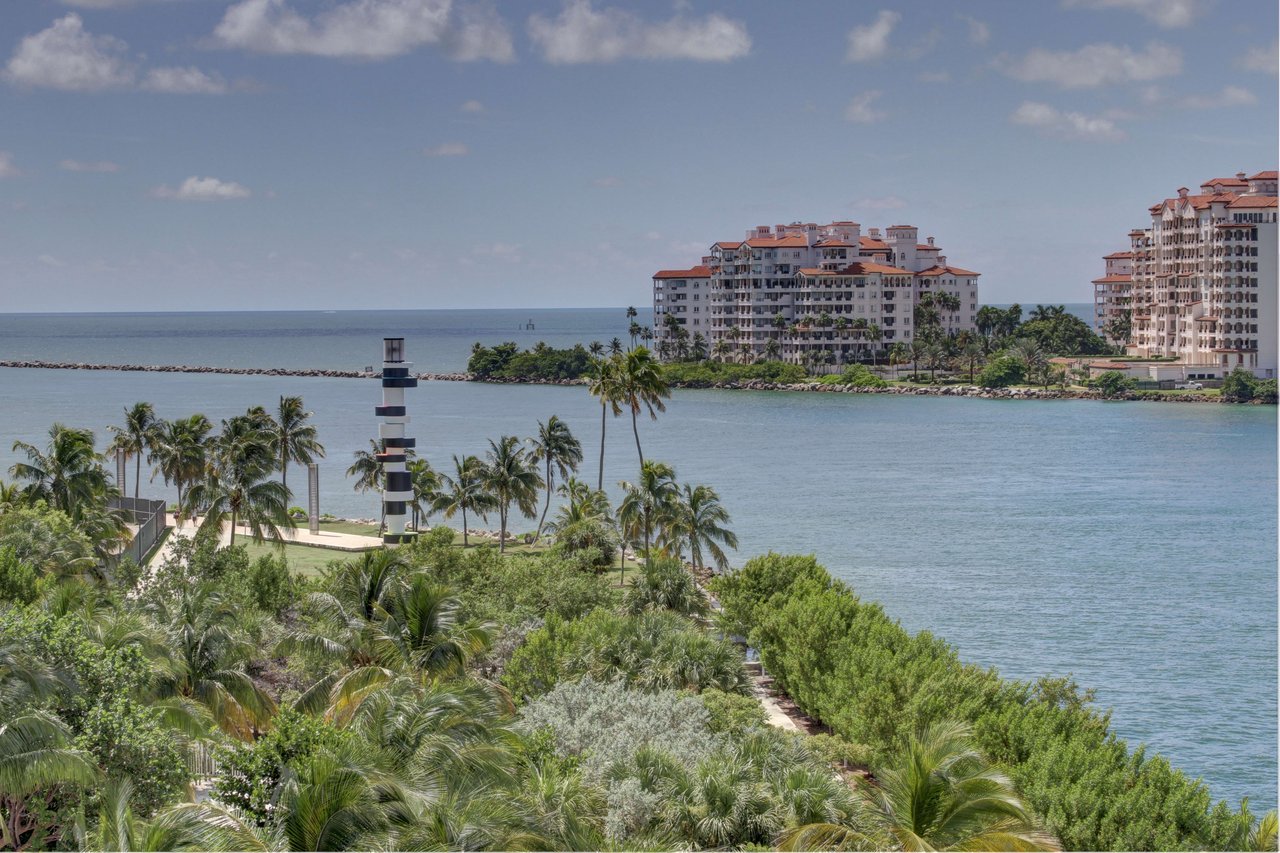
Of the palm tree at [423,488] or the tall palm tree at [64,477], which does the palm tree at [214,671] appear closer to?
the tall palm tree at [64,477]

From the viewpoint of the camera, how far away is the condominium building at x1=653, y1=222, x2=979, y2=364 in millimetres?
176125

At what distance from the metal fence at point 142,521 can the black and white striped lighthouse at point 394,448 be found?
8442mm

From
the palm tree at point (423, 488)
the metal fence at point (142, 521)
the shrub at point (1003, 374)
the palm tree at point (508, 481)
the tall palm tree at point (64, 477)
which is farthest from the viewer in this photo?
the shrub at point (1003, 374)

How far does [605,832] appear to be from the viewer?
745 inches

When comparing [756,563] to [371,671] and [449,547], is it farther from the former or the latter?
[371,671]

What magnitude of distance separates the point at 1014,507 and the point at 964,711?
188 feet

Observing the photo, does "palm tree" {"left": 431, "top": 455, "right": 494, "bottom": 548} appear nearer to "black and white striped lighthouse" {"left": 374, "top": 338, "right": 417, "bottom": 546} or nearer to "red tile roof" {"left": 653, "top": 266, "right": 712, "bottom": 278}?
"black and white striped lighthouse" {"left": 374, "top": 338, "right": 417, "bottom": 546}

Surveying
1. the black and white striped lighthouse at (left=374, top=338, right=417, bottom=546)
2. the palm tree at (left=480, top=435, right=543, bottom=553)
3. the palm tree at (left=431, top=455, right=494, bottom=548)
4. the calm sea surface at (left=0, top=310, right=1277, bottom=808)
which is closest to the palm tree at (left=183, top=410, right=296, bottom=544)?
the black and white striped lighthouse at (left=374, top=338, right=417, bottom=546)

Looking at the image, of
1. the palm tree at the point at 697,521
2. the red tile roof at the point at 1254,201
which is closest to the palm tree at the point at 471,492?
the palm tree at the point at 697,521

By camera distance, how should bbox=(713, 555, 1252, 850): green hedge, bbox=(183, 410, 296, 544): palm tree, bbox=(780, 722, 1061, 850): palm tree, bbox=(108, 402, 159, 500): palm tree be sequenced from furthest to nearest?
bbox=(108, 402, 159, 500): palm tree
bbox=(183, 410, 296, 544): palm tree
bbox=(713, 555, 1252, 850): green hedge
bbox=(780, 722, 1061, 850): palm tree

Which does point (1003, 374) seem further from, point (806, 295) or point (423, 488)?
point (423, 488)

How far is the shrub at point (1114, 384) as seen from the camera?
151 metres

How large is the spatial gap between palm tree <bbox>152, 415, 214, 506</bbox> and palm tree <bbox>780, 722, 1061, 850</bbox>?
4688cm

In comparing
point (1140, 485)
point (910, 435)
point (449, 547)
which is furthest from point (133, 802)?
point (910, 435)
